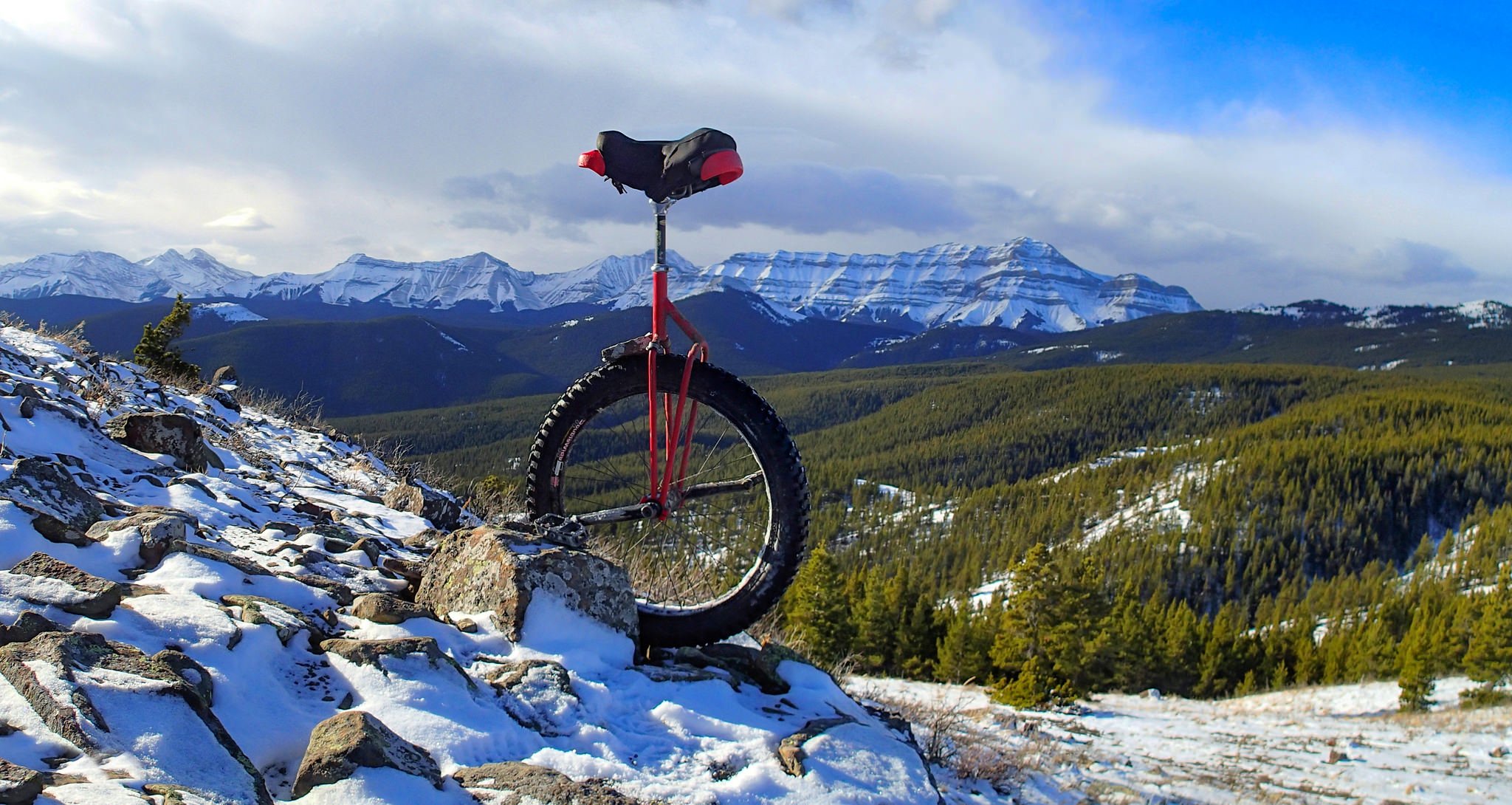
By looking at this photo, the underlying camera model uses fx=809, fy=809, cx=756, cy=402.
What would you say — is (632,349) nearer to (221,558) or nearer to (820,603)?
(221,558)

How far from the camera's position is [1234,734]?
15.2 metres

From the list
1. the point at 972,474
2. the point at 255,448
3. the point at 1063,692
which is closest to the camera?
the point at 255,448

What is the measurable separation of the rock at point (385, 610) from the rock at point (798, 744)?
200cm

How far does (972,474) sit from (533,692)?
168453 mm

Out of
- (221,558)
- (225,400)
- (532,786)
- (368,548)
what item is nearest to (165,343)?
(225,400)

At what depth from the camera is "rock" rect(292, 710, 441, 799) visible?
2773mm

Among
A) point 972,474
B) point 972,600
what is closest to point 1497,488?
point 972,474

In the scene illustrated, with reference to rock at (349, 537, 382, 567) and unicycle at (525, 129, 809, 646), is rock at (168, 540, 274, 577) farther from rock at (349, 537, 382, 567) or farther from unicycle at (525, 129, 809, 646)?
unicycle at (525, 129, 809, 646)

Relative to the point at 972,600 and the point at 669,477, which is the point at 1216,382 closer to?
the point at 972,600

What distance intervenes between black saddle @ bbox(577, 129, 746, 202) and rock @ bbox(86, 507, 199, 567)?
10.9ft

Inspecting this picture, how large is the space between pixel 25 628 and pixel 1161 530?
14048 cm

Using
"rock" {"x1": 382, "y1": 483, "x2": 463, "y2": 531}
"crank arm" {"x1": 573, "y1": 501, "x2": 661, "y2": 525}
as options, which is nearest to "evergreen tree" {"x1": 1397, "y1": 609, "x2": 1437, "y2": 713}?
"rock" {"x1": 382, "y1": 483, "x2": 463, "y2": 531}

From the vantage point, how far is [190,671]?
3156 millimetres

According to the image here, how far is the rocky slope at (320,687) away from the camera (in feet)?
8.73
